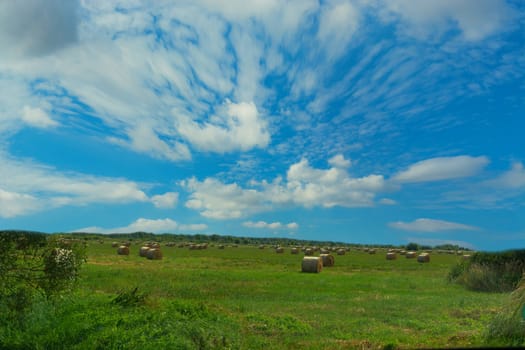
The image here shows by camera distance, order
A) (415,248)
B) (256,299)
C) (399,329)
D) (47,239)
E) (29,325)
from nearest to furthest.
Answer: (29,325) < (399,329) < (47,239) < (256,299) < (415,248)

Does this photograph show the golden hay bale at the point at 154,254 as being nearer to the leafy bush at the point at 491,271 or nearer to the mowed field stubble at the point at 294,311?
the mowed field stubble at the point at 294,311

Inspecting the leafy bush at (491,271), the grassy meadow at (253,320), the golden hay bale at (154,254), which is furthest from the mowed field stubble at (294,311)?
the golden hay bale at (154,254)

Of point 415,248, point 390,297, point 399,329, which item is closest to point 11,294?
point 399,329

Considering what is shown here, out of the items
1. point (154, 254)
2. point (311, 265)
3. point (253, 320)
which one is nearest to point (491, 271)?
point (311, 265)

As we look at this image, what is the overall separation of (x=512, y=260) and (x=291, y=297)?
19.6 meters

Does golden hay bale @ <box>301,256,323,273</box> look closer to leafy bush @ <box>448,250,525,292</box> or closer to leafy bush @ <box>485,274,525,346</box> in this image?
leafy bush @ <box>448,250,525,292</box>

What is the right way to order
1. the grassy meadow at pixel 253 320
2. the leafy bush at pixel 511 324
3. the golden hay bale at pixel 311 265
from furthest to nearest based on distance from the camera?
1. the golden hay bale at pixel 311 265
2. the leafy bush at pixel 511 324
3. the grassy meadow at pixel 253 320

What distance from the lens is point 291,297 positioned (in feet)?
76.6

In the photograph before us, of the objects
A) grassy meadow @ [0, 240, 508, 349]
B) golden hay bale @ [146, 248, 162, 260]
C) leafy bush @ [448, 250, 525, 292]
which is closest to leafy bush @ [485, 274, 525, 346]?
grassy meadow @ [0, 240, 508, 349]

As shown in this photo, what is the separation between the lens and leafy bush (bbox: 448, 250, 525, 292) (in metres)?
30.5

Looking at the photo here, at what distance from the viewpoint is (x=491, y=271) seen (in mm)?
31781

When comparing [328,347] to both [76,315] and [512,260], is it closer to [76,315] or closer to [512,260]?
[76,315]

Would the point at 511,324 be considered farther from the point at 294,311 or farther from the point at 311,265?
the point at 311,265

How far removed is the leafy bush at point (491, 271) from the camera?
30469 mm
